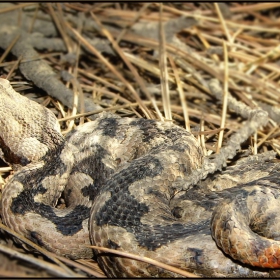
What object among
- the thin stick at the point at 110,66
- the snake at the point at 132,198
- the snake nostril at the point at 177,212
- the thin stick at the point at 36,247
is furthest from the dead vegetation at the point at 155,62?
the snake nostril at the point at 177,212

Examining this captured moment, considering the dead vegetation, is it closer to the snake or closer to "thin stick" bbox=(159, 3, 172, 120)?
"thin stick" bbox=(159, 3, 172, 120)

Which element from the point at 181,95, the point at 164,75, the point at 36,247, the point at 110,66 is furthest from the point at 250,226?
the point at 110,66

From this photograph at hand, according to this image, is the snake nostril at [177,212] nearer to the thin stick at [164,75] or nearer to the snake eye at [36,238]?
the snake eye at [36,238]

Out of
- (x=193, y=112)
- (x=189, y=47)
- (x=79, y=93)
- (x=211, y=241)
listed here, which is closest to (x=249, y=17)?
(x=189, y=47)

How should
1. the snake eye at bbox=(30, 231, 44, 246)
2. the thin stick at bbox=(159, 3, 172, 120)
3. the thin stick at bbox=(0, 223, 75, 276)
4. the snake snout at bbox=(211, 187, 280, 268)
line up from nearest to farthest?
the snake snout at bbox=(211, 187, 280, 268)
the thin stick at bbox=(0, 223, 75, 276)
the snake eye at bbox=(30, 231, 44, 246)
the thin stick at bbox=(159, 3, 172, 120)

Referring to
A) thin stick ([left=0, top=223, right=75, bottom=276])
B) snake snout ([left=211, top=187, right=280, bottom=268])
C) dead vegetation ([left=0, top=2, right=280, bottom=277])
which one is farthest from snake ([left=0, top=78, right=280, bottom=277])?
dead vegetation ([left=0, top=2, right=280, bottom=277])
